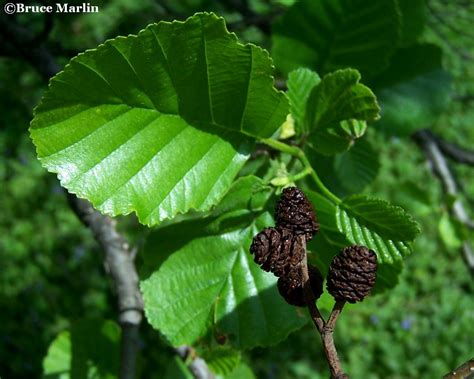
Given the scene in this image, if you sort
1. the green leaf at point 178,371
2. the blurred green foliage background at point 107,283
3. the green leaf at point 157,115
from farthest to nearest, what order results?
the blurred green foliage background at point 107,283 → the green leaf at point 178,371 → the green leaf at point 157,115

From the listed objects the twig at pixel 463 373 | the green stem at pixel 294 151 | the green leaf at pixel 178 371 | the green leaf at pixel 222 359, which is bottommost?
the green leaf at pixel 178 371

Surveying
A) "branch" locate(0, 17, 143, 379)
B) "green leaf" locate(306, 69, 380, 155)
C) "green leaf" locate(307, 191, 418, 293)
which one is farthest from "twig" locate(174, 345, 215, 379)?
"green leaf" locate(306, 69, 380, 155)

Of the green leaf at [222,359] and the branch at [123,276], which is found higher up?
the branch at [123,276]

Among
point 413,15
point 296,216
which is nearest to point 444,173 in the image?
point 413,15

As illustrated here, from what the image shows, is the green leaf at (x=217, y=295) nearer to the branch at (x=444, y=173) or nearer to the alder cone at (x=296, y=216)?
the alder cone at (x=296, y=216)

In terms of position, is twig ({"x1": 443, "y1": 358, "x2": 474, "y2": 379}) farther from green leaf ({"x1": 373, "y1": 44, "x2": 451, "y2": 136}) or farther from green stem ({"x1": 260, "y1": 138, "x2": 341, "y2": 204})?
green leaf ({"x1": 373, "y1": 44, "x2": 451, "y2": 136})

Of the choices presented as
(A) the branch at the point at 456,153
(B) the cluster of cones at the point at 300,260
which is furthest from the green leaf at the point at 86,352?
(A) the branch at the point at 456,153
